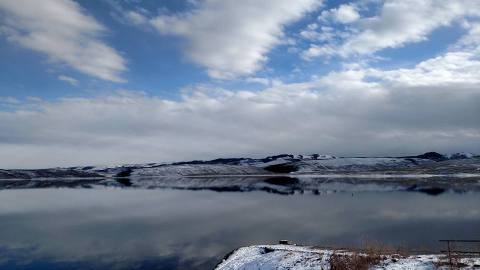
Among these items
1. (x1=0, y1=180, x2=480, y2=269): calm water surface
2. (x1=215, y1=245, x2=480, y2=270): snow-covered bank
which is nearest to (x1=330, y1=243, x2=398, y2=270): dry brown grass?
(x1=215, y1=245, x2=480, y2=270): snow-covered bank

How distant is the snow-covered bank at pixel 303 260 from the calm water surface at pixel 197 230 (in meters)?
2.44

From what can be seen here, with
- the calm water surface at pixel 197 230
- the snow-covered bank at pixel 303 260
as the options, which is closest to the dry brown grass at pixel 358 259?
the snow-covered bank at pixel 303 260

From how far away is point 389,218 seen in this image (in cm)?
4734

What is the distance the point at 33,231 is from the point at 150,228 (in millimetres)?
12284

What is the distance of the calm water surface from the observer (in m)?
32.1

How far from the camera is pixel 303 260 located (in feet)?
83.3

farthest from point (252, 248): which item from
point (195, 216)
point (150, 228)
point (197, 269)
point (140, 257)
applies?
point (195, 216)

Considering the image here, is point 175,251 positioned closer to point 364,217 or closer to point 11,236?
point 11,236

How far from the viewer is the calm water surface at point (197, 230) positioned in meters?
32.1

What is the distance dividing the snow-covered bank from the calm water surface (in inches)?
96.0

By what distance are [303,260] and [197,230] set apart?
2051cm

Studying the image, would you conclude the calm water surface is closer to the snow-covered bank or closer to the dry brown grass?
the snow-covered bank

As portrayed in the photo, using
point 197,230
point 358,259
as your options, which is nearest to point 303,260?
point 358,259

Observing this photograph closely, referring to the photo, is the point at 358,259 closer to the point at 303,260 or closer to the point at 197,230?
the point at 303,260
